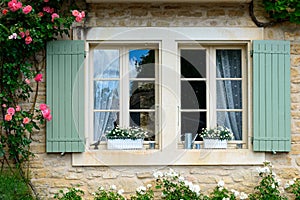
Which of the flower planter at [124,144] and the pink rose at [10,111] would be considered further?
the flower planter at [124,144]

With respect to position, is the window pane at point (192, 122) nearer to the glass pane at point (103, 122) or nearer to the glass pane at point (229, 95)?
the glass pane at point (229, 95)

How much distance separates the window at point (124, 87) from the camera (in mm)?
6094

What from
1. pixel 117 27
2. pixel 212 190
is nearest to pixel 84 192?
pixel 212 190

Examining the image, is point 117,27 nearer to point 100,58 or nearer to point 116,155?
point 100,58

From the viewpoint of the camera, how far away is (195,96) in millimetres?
6141

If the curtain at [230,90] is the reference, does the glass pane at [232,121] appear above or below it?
below

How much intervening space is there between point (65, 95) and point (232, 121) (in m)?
2.06

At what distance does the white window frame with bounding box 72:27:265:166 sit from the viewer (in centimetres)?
587

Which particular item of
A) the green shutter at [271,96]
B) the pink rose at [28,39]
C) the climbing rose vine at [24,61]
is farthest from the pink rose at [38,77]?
the green shutter at [271,96]

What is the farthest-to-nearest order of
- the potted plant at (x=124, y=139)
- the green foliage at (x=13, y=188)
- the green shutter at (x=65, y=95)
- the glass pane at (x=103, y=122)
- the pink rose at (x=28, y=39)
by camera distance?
the glass pane at (x=103, y=122), the potted plant at (x=124, y=139), the green shutter at (x=65, y=95), the pink rose at (x=28, y=39), the green foliage at (x=13, y=188)

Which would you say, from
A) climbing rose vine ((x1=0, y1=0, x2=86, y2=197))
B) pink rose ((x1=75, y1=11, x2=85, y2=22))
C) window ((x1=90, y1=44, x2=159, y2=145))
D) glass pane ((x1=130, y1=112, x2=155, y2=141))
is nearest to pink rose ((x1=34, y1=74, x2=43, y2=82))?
climbing rose vine ((x1=0, y1=0, x2=86, y2=197))

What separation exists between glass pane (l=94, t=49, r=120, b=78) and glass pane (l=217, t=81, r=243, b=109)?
129cm

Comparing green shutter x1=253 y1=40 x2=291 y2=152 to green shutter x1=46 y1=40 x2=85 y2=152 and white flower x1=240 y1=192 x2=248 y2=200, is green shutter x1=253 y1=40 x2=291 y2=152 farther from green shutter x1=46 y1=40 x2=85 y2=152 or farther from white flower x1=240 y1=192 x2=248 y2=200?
green shutter x1=46 y1=40 x2=85 y2=152

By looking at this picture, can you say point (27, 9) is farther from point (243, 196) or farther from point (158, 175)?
point (243, 196)
